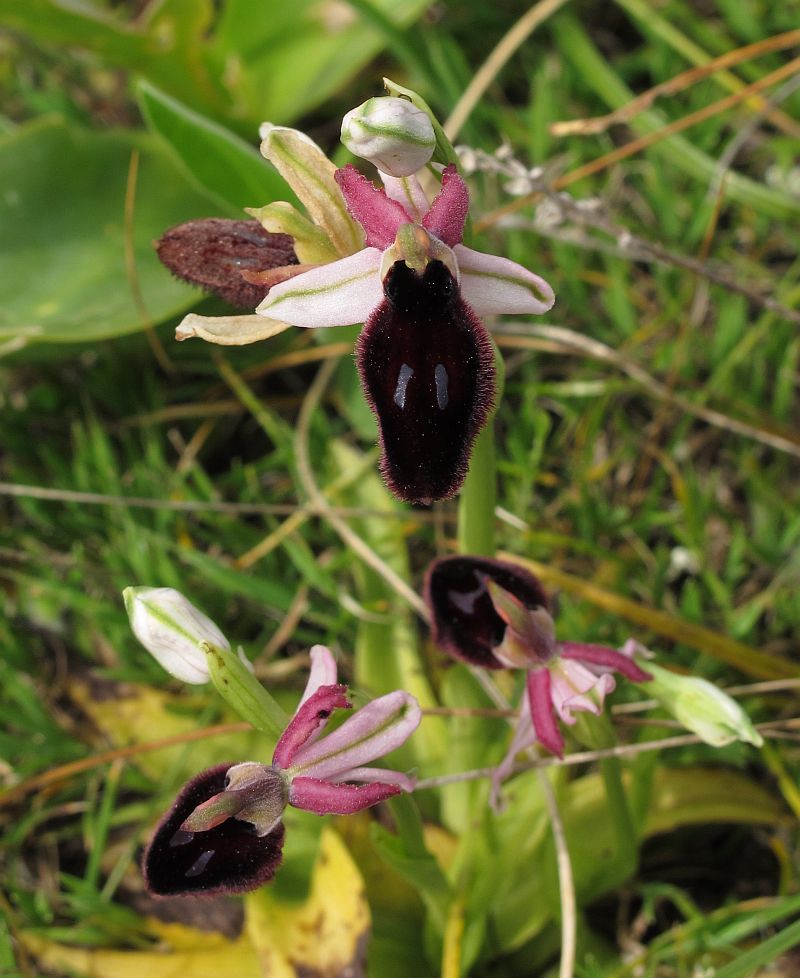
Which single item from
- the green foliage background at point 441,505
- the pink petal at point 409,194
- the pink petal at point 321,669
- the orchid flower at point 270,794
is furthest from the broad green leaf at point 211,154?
the orchid flower at point 270,794

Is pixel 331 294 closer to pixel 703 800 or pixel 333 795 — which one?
pixel 333 795

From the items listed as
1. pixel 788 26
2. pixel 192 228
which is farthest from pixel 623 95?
pixel 192 228

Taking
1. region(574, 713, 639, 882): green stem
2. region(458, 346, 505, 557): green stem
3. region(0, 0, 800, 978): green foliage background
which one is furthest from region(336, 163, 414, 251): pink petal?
region(0, 0, 800, 978): green foliage background

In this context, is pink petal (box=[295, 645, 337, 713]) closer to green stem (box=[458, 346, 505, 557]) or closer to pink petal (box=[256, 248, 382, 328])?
green stem (box=[458, 346, 505, 557])

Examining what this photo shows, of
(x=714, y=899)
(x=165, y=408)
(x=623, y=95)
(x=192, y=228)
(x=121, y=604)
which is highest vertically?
(x=192, y=228)

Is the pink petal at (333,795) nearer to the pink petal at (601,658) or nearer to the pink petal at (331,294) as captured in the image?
the pink petal at (601,658)

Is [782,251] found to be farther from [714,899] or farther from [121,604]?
[121,604]

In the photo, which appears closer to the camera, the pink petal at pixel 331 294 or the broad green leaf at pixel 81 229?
the pink petal at pixel 331 294

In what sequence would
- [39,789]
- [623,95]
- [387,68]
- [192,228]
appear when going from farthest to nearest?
1. [387,68]
2. [623,95]
3. [39,789]
4. [192,228]
